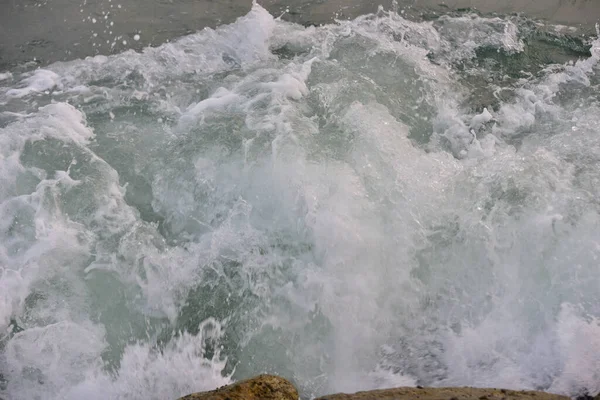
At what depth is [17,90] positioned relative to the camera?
604 cm

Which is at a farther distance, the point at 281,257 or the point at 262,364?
the point at 281,257

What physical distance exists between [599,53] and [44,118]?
19.0 ft

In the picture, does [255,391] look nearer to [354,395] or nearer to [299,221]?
[354,395]

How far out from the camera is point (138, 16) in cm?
684

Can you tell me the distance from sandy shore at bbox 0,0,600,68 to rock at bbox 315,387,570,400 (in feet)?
15.2

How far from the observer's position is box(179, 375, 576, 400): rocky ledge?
3260mm

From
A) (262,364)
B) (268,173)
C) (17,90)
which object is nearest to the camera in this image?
(262,364)

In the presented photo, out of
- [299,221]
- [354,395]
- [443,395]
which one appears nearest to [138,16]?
[299,221]

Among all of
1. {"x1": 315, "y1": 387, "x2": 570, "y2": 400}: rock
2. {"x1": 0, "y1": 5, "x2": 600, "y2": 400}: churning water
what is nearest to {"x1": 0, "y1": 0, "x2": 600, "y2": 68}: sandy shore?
{"x1": 0, "y1": 5, "x2": 600, "y2": 400}: churning water

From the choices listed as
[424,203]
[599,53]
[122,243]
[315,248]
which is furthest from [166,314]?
[599,53]

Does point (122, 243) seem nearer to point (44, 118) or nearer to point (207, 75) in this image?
point (44, 118)

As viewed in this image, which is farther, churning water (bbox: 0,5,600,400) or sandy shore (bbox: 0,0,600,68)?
sandy shore (bbox: 0,0,600,68)

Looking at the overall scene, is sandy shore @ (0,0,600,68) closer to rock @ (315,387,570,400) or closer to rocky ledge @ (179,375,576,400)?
rocky ledge @ (179,375,576,400)

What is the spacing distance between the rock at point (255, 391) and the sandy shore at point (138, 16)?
439 centimetres
